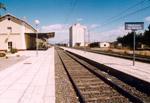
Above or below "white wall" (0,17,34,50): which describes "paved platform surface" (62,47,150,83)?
below

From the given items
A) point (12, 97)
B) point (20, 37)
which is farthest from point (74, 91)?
point (20, 37)

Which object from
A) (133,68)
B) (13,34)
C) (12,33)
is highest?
(12,33)

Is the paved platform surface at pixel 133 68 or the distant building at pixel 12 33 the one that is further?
the distant building at pixel 12 33

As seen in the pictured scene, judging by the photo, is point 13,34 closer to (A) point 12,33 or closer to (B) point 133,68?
(A) point 12,33

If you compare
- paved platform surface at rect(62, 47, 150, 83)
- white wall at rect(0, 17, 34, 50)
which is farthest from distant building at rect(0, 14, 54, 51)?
paved platform surface at rect(62, 47, 150, 83)

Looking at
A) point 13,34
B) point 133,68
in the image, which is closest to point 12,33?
point 13,34

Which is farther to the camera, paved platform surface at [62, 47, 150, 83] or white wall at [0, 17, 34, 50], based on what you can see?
white wall at [0, 17, 34, 50]

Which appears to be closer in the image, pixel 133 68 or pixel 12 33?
pixel 133 68

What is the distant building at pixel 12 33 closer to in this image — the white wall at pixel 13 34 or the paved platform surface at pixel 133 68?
the white wall at pixel 13 34

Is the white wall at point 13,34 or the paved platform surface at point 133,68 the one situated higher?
the white wall at point 13,34

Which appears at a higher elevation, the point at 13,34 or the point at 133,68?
the point at 13,34

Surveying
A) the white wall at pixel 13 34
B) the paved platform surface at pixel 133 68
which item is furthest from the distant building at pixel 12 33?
the paved platform surface at pixel 133 68

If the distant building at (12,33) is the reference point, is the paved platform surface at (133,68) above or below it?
below

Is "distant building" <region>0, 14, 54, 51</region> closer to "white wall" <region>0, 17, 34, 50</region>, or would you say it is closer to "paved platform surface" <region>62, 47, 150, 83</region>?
"white wall" <region>0, 17, 34, 50</region>
